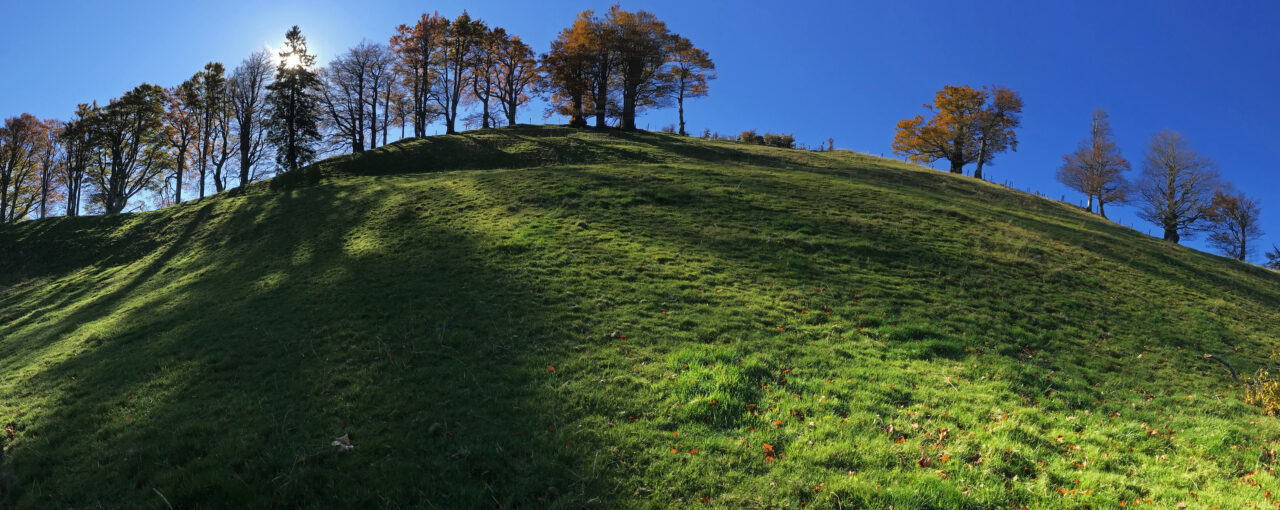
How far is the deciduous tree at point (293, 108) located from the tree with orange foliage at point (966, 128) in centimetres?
5994

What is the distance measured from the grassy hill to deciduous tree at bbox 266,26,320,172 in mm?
17506

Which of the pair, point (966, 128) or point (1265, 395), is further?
point (966, 128)

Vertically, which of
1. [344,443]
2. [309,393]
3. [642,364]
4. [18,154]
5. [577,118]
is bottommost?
[344,443]

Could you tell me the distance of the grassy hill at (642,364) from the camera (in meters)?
5.75

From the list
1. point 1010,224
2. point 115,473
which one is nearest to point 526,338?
point 115,473

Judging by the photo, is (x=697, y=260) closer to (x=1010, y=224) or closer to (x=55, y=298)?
(x=1010, y=224)

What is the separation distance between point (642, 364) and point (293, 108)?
136 ft

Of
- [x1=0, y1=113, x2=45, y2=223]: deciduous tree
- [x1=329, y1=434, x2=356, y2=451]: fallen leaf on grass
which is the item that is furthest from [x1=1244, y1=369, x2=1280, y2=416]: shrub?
[x1=0, y1=113, x2=45, y2=223]: deciduous tree

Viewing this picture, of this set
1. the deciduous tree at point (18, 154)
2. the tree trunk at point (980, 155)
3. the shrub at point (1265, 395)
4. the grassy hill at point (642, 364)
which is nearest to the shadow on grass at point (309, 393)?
the grassy hill at point (642, 364)

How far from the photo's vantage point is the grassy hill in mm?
5754

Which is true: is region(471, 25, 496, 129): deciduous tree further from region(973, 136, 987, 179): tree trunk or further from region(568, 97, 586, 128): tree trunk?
region(973, 136, 987, 179): tree trunk

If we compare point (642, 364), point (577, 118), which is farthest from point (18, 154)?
point (642, 364)

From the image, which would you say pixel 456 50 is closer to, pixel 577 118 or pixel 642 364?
pixel 577 118

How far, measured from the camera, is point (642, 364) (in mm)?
8656
